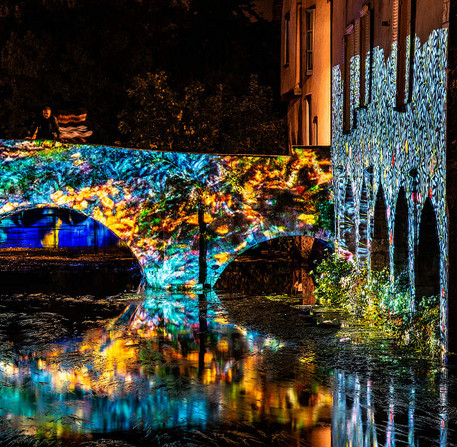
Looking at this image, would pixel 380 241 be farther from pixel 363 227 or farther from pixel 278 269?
pixel 278 269

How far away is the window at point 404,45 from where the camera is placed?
12.0 meters

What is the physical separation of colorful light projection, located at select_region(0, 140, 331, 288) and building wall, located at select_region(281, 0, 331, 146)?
4.32m

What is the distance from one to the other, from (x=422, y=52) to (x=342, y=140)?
604 cm

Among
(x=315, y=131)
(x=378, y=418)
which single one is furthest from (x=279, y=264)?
(x=378, y=418)

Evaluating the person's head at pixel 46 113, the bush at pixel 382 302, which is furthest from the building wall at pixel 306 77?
the person's head at pixel 46 113

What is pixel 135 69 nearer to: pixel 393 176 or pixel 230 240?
pixel 230 240

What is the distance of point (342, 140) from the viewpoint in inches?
685

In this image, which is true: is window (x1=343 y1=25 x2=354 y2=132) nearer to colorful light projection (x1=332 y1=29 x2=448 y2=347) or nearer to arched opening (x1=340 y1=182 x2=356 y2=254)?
colorful light projection (x1=332 y1=29 x2=448 y2=347)

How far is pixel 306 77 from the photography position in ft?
81.8

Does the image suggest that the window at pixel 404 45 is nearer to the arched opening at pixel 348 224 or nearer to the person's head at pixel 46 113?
the arched opening at pixel 348 224

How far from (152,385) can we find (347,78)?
9538mm

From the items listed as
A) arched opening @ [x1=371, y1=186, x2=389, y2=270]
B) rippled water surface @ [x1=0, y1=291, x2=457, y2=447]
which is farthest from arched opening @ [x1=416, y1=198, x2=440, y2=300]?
arched opening @ [x1=371, y1=186, x2=389, y2=270]

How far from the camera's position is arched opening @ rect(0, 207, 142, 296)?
774 inches

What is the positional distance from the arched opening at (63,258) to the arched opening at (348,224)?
478 cm
